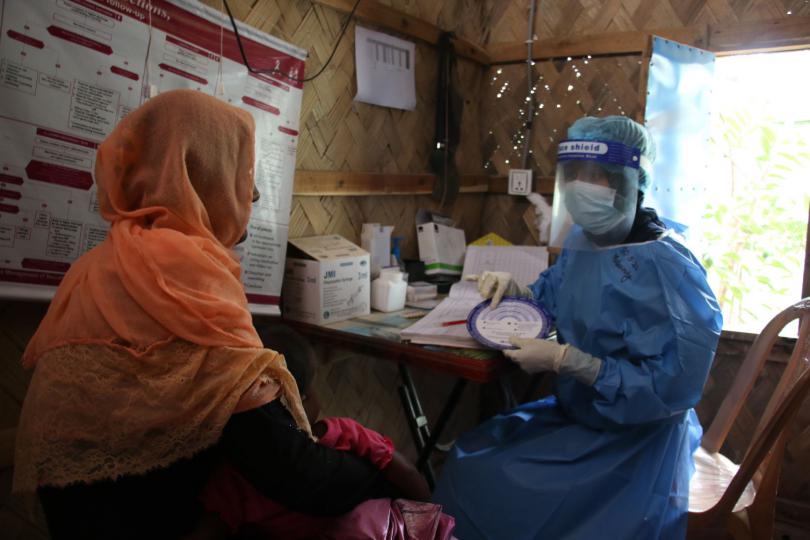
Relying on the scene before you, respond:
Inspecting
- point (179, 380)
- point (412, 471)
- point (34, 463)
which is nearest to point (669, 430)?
point (412, 471)

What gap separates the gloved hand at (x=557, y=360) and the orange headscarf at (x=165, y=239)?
2.55ft

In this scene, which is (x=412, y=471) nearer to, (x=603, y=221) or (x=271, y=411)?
(x=271, y=411)

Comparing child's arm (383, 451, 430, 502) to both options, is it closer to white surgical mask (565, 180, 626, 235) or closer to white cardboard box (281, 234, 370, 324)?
white cardboard box (281, 234, 370, 324)

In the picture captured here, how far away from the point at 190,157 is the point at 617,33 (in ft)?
6.85

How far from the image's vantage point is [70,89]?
1328mm

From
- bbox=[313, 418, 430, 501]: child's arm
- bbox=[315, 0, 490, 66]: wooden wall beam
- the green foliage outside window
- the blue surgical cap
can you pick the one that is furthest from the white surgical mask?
the green foliage outside window

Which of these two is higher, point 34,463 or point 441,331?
point 441,331

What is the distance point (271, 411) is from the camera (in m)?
1.00

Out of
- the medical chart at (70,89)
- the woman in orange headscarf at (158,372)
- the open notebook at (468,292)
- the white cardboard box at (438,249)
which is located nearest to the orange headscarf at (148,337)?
the woman in orange headscarf at (158,372)

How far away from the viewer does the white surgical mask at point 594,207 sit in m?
1.65

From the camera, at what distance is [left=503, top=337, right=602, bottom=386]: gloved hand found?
1553 millimetres

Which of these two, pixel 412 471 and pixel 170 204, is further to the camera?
pixel 412 471

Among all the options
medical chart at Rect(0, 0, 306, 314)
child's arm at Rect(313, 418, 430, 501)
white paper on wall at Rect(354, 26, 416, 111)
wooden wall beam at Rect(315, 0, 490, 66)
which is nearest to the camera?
child's arm at Rect(313, 418, 430, 501)

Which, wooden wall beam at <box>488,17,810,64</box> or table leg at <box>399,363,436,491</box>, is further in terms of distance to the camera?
wooden wall beam at <box>488,17,810,64</box>
